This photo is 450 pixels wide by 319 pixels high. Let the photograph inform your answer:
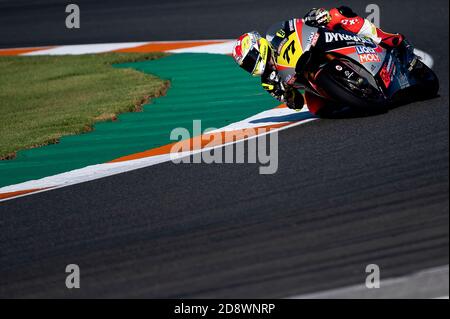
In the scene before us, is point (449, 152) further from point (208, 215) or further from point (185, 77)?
point (185, 77)

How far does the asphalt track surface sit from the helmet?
66cm

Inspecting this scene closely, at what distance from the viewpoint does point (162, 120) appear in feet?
32.2

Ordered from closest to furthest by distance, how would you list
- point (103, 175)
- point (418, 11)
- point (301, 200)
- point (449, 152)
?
point (301, 200) < point (449, 152) < point (103, 175) < point (418, 11)

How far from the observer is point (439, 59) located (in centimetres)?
1006

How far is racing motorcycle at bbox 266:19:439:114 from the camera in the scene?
775cm

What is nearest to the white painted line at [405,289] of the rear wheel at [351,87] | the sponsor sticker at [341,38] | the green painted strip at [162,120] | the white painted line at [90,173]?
the rear wheel at [351,87]

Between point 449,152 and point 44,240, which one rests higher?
point 449,152

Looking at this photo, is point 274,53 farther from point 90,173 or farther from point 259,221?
point 259,221

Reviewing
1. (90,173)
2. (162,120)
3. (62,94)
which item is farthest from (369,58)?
(62,94)

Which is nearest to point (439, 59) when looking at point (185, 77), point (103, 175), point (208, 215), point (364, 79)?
point (364, 79)

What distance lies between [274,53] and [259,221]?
8.83ft

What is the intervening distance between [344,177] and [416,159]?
1.72 feet

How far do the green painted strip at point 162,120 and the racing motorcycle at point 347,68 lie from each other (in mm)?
1342

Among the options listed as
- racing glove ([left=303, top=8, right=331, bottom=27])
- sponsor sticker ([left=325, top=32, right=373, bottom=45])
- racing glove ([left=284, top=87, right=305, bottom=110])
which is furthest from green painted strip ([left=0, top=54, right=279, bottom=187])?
sponsor sticker ([left=325, top=32, right=373, bottom=45])
